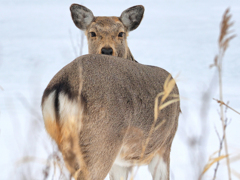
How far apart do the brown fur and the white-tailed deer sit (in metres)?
2.06

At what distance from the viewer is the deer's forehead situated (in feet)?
19.4

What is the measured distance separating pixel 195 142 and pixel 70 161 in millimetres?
1277

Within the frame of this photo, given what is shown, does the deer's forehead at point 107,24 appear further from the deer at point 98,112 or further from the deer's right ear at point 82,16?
the deer at point 98,112

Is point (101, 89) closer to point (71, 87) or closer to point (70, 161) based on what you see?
point (71, 87)

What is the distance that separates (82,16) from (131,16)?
0.80m

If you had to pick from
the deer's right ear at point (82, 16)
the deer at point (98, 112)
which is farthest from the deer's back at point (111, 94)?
the deer's right ear at point (82, 16)

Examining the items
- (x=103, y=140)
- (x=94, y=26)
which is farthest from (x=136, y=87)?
(x=94, y=26)

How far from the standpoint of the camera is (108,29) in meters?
5.88

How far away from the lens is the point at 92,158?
3.09 meters

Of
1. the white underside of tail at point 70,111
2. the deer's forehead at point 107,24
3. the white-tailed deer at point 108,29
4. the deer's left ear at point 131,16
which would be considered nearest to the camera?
the white underside of tail at point 70,111

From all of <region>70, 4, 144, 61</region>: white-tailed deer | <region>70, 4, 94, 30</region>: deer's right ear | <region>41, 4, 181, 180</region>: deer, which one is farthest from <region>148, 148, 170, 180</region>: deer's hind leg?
<region>70, 4, 94, 30</region>: deer's right ear

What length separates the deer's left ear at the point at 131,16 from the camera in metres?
6.44

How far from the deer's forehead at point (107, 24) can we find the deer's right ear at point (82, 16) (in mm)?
172

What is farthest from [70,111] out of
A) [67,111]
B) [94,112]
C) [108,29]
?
[108,29]
